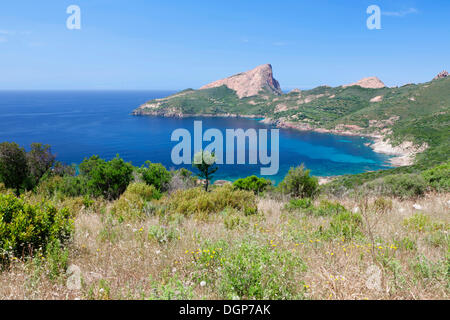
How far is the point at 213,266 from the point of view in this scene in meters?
2.62

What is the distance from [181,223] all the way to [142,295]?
2339mm

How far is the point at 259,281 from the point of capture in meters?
2.22

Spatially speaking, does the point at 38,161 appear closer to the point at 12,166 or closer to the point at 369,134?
the point at 12,166

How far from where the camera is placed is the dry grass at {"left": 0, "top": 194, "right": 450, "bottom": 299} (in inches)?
88.0

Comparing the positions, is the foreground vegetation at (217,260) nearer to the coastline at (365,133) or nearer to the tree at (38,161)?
the tree at (38,161)

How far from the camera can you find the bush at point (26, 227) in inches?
115

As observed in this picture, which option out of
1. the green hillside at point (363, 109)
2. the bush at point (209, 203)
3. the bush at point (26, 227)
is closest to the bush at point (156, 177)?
the bush at point (209, 203)

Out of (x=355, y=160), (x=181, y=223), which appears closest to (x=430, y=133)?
(x=355, y=160)

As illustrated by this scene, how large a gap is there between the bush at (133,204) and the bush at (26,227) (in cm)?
125

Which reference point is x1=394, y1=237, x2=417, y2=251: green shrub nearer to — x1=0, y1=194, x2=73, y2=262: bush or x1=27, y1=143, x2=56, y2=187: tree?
x1=0, y1=194, x2=73, y2=262: bush

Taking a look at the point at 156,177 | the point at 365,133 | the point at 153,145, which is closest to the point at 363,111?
the point at 365,133

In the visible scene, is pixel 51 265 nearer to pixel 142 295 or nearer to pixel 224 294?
pixel 142 295

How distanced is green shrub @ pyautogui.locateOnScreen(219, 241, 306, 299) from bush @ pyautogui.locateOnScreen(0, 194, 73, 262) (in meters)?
2.42

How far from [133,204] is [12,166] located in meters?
17.1
